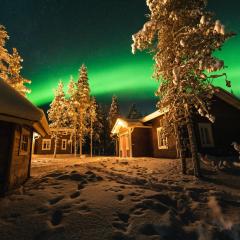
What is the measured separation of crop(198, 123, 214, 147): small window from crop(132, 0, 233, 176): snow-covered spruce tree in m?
5.88

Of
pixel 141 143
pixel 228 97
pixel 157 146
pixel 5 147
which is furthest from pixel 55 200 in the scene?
pixel 141 143

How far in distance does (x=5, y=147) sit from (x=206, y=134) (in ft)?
47.0

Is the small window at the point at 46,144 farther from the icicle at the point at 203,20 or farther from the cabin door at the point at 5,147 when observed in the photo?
the icicle at the point at 203,20

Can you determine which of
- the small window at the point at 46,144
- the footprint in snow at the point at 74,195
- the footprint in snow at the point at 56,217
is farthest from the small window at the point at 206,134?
the small window at the point at 46,144

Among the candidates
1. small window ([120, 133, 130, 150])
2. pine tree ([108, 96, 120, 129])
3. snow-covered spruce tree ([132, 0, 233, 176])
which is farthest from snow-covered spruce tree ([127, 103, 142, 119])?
snow-covered spruce tree ([132, 0, 233, 176])

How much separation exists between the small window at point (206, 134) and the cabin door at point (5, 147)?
13.7 metres

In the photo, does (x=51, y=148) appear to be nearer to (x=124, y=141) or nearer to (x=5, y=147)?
(x=124, y=141)

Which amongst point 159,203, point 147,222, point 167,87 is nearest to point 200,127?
point 167,87

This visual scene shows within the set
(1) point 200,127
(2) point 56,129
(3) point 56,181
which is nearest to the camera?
(3) point 56,181

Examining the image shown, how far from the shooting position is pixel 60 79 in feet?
122

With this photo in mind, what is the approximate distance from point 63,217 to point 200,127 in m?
13.8

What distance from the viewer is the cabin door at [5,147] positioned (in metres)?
6.22

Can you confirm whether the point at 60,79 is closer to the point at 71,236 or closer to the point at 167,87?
the point at 167,87

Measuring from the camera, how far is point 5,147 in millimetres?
6375
